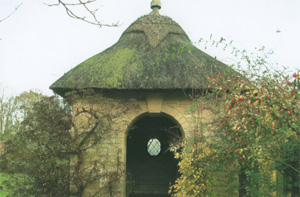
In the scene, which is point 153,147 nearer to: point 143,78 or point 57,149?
point 143,78

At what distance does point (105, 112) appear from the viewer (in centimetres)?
714

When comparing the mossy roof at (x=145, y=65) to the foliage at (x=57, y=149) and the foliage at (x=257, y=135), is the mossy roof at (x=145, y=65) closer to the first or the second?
the foliage at (x=57, y=149)

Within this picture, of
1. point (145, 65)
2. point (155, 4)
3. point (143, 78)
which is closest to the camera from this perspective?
point (143, 78)

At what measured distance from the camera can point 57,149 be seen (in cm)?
675

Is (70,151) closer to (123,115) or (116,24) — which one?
(123,115)

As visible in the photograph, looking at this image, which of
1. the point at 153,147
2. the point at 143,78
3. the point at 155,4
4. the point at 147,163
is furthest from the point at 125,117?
the point at 153,147

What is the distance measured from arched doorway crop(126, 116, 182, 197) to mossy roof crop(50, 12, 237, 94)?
4.01 m

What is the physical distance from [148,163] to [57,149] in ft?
18.8

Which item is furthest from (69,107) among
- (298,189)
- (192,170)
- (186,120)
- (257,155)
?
(298,189)

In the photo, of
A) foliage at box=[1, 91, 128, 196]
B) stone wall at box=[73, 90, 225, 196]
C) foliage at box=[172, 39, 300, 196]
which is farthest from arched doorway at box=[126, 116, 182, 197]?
foliage at box=[172, 39, 300, 196]

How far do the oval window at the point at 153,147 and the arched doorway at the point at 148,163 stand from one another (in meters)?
0.06

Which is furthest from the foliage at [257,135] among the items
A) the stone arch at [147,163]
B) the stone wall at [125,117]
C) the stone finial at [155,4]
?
the stone arch at [147,163]

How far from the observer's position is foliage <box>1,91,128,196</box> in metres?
6.61

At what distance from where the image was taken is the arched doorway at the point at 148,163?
463 inches
